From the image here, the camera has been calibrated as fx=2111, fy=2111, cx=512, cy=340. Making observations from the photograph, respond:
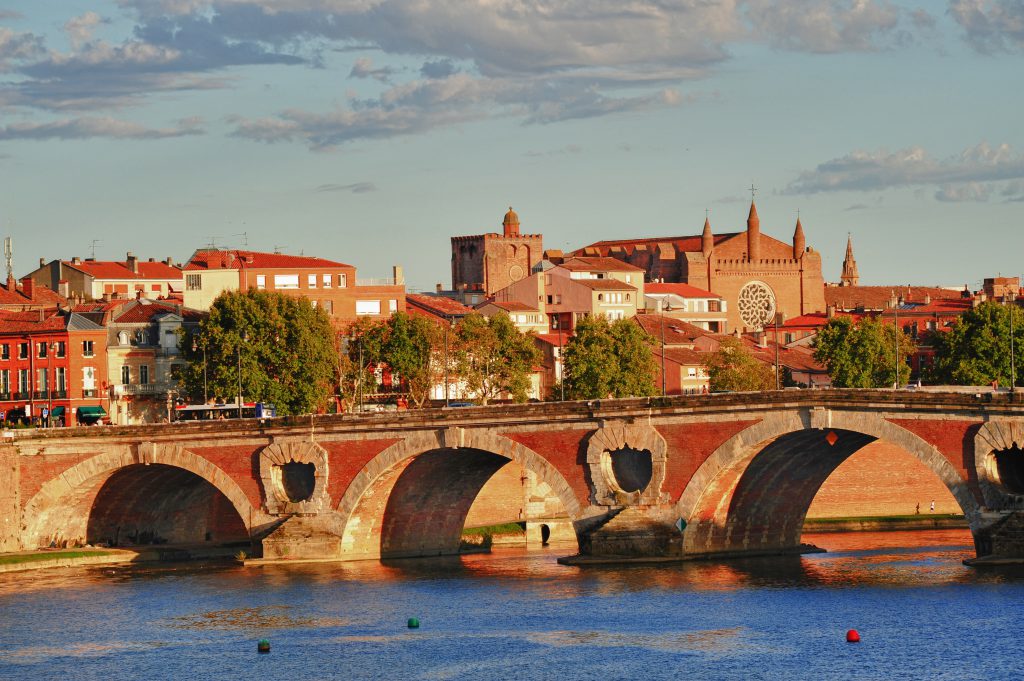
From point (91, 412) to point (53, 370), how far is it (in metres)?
4.65

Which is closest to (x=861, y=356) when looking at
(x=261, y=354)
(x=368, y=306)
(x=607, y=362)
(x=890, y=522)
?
(x=607, y=362)

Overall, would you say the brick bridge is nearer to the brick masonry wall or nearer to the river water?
the river water

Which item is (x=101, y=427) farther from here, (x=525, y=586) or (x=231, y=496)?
(x=525, y=586)

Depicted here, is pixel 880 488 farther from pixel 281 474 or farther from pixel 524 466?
pixel 281 474

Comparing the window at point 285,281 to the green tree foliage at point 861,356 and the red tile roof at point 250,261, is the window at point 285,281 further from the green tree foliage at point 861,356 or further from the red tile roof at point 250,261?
the green tree foliage at point 861,356

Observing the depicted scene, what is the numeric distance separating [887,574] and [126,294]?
97332mm

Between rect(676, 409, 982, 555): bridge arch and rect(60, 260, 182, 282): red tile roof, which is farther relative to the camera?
rect(60, 260, 182, 282): red tile roof

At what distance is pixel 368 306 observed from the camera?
5940 inches

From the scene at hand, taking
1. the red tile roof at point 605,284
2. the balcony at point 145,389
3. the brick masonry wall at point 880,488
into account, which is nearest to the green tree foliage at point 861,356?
the brick masonry wall at point 880,488

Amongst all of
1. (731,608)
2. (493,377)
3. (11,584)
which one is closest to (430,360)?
(493,377)

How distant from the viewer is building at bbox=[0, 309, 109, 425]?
422 ft

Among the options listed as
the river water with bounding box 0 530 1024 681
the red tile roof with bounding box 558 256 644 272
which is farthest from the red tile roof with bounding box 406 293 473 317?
the river water with bounding box 0 530 1024 681

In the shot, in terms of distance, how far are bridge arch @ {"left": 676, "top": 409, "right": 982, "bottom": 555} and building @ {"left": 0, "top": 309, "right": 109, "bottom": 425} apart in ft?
160

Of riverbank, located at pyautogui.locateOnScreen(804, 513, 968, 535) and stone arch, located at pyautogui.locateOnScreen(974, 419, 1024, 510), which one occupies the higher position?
stone arch, located at pyautogui.locateOnScreen(974, 419, 1024, 510)
